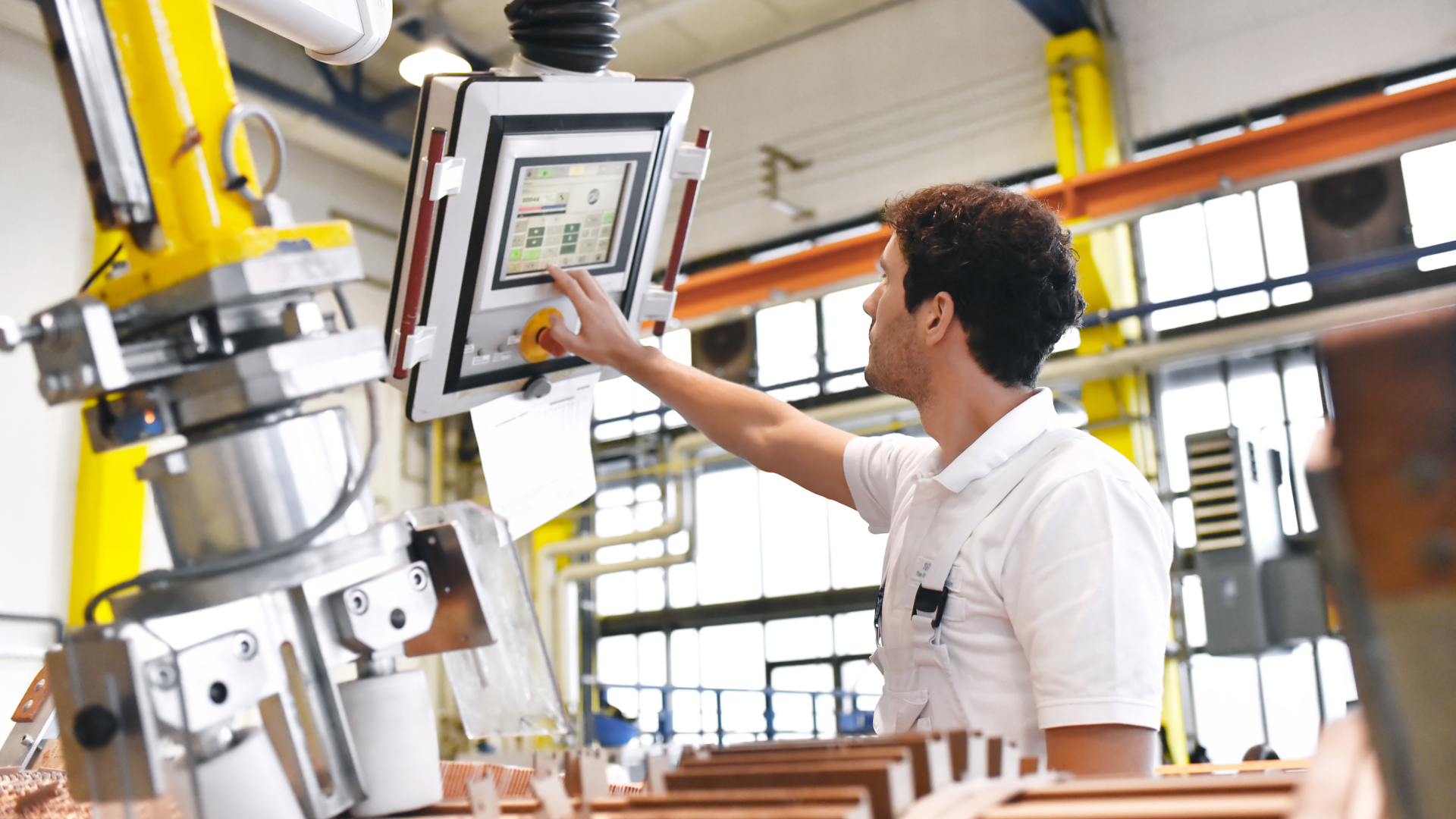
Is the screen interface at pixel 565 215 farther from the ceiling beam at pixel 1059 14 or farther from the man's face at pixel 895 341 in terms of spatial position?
the ceiling beam at pixel 1059 14

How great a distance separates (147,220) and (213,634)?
277 millimetres

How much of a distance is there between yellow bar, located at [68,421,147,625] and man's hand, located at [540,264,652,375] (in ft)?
16.8

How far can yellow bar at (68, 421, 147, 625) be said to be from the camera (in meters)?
6.16

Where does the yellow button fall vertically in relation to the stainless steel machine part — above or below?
above

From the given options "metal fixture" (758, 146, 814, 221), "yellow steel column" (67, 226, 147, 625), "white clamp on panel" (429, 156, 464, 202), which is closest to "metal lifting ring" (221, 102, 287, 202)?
"white clamp on panel" (429, 156, 464, 202)

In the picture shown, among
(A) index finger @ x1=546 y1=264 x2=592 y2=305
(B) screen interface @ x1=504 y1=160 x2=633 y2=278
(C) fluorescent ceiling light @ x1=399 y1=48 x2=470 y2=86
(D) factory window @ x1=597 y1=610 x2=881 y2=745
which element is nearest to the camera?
(B) screen interface @ x1=504 y1=160 x2=633 y2=278

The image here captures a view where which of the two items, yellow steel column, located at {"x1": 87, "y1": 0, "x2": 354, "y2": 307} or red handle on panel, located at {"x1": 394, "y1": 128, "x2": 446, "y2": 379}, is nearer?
yellow steel column, located at {"x1": 87, "y1": 0, "x2": 354, "y2": 307}

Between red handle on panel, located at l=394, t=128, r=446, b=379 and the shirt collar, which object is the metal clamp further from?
the shirt collar

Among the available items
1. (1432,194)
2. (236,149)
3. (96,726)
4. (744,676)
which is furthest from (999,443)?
(744,676)

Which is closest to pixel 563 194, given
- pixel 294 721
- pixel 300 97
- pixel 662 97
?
pixel 662 97

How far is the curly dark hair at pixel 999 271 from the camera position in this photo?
1.75 metres

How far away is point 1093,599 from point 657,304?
882mm

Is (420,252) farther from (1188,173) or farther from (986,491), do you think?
(1188,173)

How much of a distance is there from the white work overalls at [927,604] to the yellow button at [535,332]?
1.92ft
